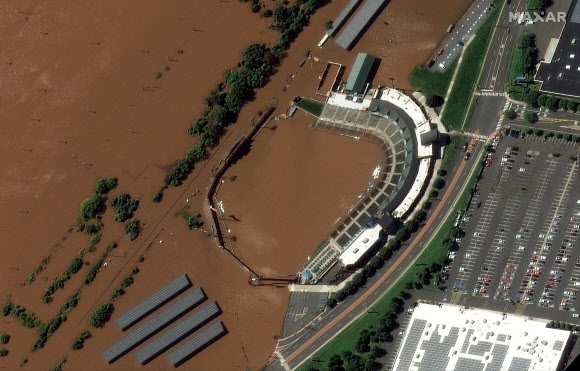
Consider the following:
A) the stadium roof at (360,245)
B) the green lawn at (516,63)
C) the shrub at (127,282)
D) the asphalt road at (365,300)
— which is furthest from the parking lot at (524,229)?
the shrub at (127,282)

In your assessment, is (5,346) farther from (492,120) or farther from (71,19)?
(492,120)

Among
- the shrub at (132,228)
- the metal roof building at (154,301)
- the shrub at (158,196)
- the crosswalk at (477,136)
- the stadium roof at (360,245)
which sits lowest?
the metal roof building at (154,301)

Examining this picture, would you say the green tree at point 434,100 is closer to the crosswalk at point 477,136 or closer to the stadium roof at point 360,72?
the crosswalk at point 477,136

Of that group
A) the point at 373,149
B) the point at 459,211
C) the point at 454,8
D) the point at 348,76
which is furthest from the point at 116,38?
the point at 459,211

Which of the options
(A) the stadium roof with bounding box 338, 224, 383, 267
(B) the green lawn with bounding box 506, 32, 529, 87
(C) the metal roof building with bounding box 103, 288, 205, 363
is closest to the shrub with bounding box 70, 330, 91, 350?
(C) the metal roof building with bounding box 103, 288, 205, 363

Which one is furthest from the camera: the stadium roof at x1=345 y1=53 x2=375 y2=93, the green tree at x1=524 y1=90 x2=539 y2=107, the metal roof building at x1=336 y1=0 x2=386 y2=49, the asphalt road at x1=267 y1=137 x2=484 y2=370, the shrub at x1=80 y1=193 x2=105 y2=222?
the shrub at x1=80 y1=193 x2=105 y2=222

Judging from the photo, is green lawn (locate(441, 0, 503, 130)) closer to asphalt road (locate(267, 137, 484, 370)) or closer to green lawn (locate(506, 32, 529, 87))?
green lawn (locate(506, 32, 529, 87))

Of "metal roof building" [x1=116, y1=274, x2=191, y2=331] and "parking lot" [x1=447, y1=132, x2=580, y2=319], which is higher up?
"parking lot" [x1=447, y1=132, x2=580, y2=319]
